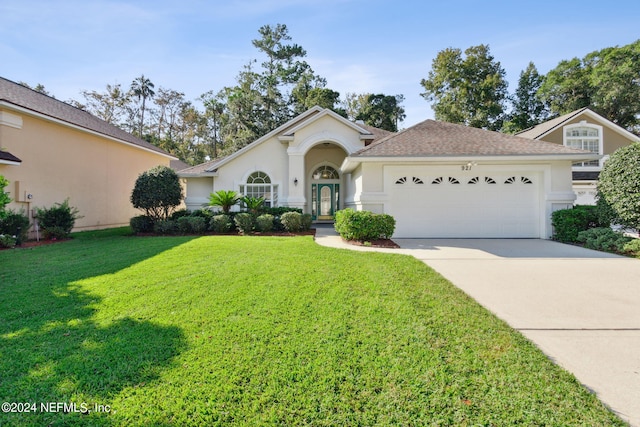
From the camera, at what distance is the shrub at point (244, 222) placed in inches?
474

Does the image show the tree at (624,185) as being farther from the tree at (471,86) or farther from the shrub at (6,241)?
the tree at (471,86)

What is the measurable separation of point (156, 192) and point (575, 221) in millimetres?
15753

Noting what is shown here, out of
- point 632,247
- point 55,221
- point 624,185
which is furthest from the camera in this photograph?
point 55,221

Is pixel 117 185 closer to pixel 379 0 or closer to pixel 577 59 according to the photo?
pixel 379 0

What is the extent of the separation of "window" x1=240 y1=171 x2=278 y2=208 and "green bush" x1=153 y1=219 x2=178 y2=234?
13.2 feet

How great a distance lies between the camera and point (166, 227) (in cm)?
1210

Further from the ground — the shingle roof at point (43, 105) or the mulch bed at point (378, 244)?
the shingle roof at point (43, 105)

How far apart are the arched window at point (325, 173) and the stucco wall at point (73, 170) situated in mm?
10640

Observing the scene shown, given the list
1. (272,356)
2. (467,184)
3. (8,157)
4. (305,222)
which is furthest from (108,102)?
(272,356)

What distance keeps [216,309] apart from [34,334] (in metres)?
1.97

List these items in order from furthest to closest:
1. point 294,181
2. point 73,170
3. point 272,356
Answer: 1. point 294,181
2. point 73,170
3. point 272,356

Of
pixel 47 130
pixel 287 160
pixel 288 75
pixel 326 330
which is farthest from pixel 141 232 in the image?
pixel 288 75

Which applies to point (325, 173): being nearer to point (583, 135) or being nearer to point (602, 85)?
point (583, 135)

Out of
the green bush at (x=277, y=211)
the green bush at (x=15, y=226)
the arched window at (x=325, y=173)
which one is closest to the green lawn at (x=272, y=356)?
the green bush at (x=15, y=226)
